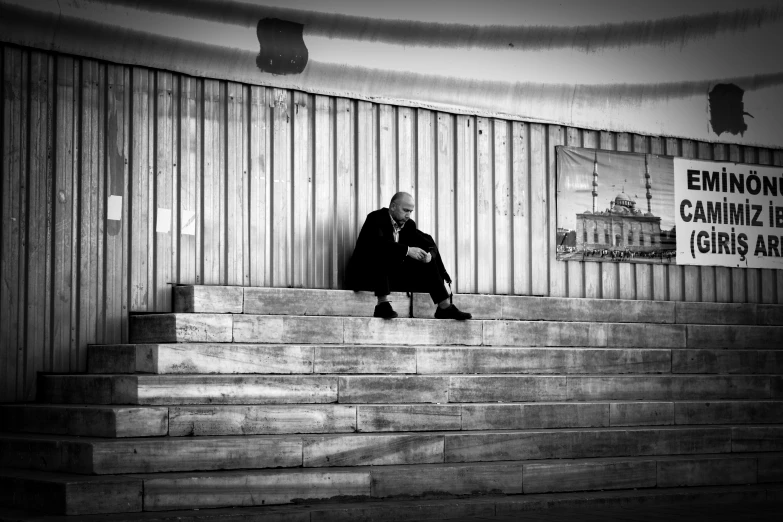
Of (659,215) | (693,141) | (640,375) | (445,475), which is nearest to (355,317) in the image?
(445,475)

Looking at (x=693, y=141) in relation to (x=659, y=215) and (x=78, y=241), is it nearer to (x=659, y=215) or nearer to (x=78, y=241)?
(x=659, y=215)

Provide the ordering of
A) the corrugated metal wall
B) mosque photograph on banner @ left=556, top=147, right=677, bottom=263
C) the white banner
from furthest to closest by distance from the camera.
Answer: the white banner < mosque photograph on banner @ left=556, top=147, right=677, bottom=263 < the corrugated metal wall

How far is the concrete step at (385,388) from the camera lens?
7.53 m

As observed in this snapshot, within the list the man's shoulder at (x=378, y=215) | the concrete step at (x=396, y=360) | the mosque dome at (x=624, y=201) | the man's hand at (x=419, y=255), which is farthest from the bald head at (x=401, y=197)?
the mosque dome at (x=624, y=201)

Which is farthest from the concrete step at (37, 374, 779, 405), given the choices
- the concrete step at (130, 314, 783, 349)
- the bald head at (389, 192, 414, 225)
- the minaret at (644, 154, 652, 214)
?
the minaret at (644, 154, 652, 214)

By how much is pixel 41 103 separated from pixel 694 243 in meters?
8.02

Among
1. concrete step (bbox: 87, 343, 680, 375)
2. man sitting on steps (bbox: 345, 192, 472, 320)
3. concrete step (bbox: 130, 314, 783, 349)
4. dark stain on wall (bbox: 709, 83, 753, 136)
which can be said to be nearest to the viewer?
concrete step (bbox: 87, 343, 680, 375)

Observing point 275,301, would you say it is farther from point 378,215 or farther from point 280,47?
point 280,47

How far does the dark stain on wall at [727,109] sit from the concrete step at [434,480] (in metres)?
5.70

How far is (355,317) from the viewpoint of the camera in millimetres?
9133

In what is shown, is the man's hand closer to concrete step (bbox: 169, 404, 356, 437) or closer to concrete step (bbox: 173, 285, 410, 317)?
concrete step (bbox: 173, 285, 410, 317)

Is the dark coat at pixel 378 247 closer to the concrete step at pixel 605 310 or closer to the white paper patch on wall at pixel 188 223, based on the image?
the concrete step at pixel 605 310

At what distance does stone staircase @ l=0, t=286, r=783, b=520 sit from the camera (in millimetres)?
6805

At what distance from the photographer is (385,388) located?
8203 mm
